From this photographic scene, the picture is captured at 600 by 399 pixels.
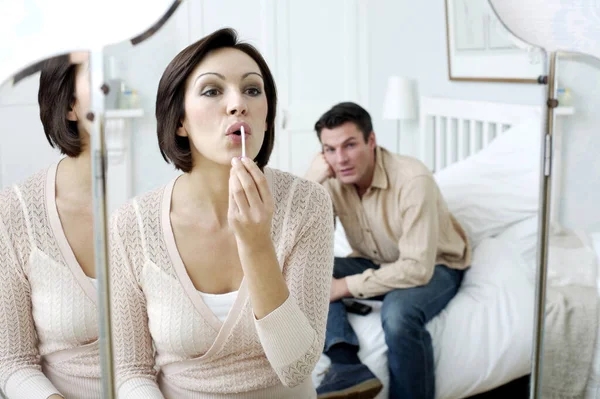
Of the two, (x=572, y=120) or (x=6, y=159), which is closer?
(x=6, y=159)

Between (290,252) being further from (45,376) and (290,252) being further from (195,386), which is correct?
(45,376)

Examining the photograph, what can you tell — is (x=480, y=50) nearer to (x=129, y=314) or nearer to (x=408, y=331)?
(x=408, y=331)

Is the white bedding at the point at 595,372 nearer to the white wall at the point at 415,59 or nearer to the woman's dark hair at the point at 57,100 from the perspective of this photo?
the white wall at the point at 415,59

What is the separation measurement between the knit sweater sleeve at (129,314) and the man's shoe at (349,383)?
0.30 m

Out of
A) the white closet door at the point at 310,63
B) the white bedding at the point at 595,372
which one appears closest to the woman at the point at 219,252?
the white closet door at the point at 310,63

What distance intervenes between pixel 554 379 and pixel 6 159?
71 centimetres

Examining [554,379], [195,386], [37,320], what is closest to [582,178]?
[554,379]

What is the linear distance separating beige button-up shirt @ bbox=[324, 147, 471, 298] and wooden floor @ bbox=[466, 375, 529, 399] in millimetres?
192

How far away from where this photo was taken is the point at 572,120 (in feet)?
2.81

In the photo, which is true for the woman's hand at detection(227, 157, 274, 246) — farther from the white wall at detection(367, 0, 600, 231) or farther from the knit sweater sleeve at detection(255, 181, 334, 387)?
the white wall at detection(367, 0, 600, 231)

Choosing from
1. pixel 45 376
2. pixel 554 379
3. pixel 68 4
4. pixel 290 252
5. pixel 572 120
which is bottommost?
pixel 554 379

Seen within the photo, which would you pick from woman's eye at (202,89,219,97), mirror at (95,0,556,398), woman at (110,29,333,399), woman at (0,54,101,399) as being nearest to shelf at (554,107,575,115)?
mirror at (95,0,556,398)

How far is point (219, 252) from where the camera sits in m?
0.63

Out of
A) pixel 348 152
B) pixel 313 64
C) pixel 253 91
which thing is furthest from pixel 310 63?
pixel 253 91
